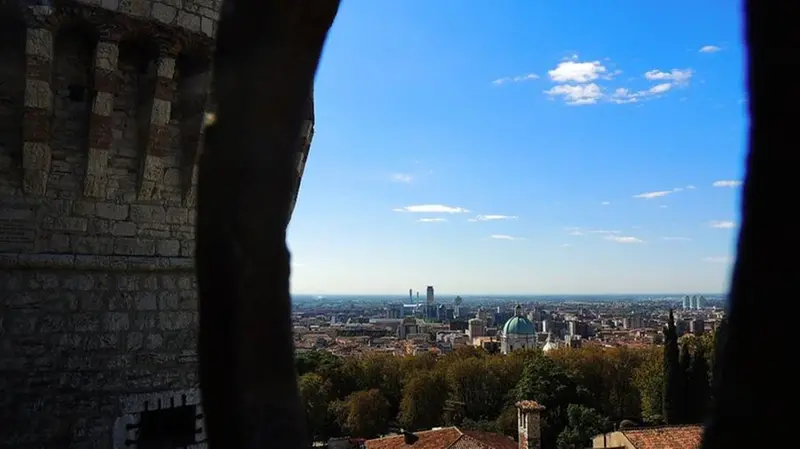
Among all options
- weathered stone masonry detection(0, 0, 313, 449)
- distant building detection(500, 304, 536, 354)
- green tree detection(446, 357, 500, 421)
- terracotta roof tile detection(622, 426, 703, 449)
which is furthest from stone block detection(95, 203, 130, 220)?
distant building detection(500, 304, 536, 354)

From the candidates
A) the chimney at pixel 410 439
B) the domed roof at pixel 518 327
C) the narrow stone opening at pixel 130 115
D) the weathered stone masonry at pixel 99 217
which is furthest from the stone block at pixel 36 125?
the domed roof at pixel 518 327

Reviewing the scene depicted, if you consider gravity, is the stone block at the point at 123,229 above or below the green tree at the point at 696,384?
above

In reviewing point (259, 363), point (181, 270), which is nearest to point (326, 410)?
point (181, 270)

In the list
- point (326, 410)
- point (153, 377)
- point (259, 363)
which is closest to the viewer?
point (259, 363)

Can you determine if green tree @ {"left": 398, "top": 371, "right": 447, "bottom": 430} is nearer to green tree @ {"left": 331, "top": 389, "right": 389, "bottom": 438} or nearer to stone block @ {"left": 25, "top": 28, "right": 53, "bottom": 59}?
green tree @ {"left": 331, "top": 389, "right": 389, "bottom": 438}

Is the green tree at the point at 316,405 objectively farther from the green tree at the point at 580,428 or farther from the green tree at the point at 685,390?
the green tree at the point at 685,390

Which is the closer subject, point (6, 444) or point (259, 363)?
point (259, 363)

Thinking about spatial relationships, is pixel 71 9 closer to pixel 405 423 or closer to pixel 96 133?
pixel 96 133
